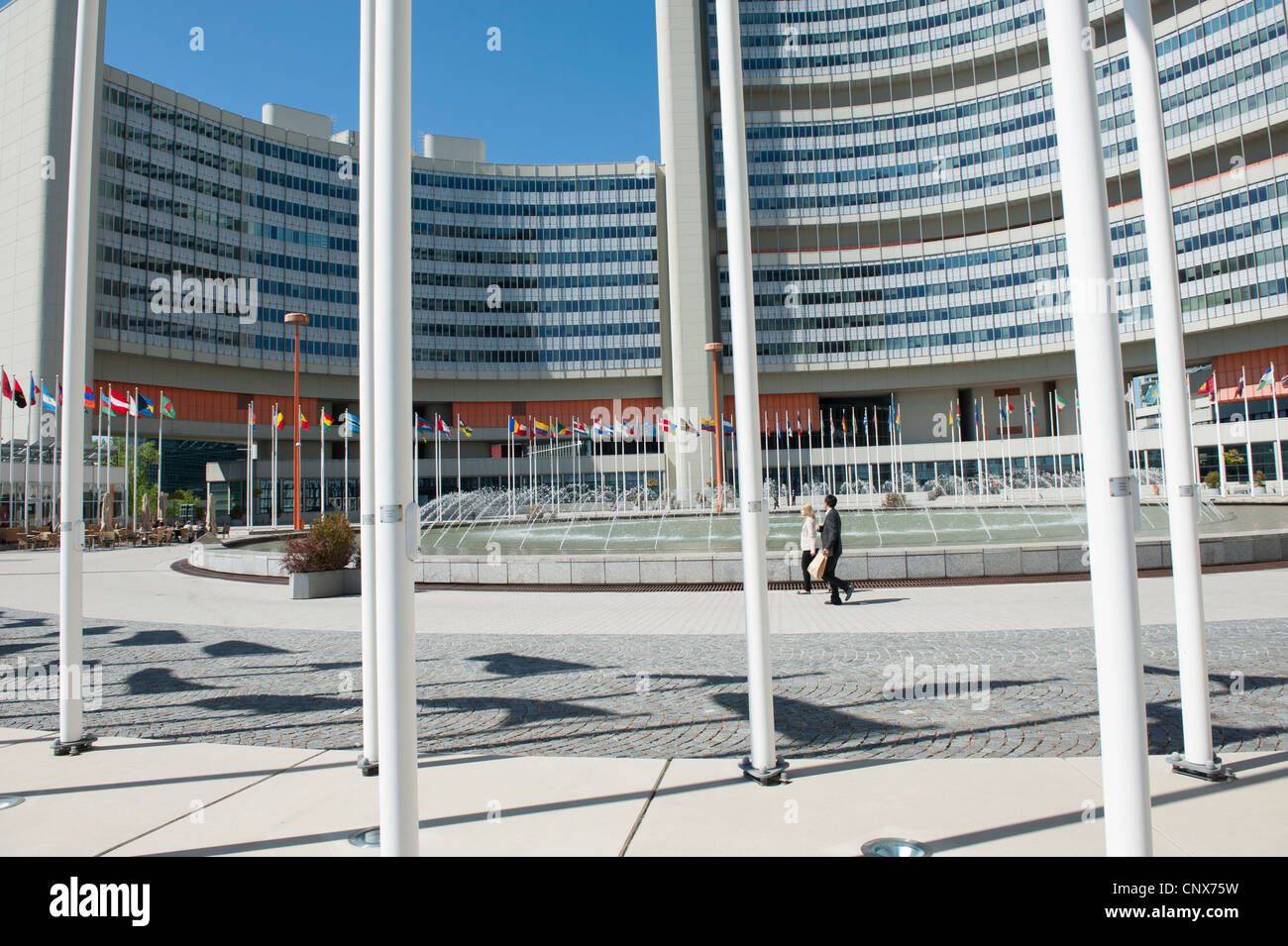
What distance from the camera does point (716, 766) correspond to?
491 centimetres

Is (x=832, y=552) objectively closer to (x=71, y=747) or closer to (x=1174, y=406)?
(x=1174, y=406)

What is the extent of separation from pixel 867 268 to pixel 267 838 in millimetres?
83045

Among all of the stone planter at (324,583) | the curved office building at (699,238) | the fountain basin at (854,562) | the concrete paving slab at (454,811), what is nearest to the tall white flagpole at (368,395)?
the concrete paving slab at (454,811)

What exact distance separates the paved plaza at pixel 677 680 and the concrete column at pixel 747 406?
600 millimetres

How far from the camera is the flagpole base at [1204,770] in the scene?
436cm

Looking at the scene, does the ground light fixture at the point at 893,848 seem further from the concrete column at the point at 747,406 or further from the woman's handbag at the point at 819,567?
the woman's handbag at the point at 819,567

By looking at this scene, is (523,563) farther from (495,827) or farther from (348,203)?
(348,203)

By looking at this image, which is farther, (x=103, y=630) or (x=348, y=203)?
(x=348, y=203)

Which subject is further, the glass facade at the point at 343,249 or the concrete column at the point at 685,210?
the concrete column at the point at 685,210

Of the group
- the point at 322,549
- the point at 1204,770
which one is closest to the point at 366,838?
the point at 1204,770
